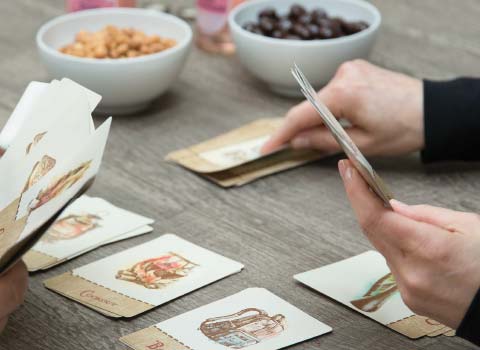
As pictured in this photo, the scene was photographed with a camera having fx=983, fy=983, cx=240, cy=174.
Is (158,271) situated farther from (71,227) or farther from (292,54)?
(292,54)

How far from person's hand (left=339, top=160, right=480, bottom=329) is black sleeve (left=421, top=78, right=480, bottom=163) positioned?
479 mm

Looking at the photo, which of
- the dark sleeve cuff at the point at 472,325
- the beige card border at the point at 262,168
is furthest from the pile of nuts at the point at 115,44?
the dark sleeve cuff at the point at 472,325

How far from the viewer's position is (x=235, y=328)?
111 cm

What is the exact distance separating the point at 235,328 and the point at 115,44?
764 millimetres

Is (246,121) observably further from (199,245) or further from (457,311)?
(457,311)

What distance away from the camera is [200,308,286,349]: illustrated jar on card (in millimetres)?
1086

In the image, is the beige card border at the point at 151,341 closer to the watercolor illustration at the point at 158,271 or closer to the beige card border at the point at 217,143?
the watercolor illustration at the point at 158,271

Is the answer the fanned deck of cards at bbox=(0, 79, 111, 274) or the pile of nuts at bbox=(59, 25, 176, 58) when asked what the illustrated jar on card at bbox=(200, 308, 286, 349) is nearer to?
the fanned deck of cards at bbox=(0, 79, 111, 274)

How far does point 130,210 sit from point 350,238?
32 centimetres

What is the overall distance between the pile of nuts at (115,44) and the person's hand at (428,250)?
751 mm

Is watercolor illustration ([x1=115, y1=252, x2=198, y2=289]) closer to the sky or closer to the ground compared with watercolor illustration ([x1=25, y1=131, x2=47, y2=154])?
closer to the ground

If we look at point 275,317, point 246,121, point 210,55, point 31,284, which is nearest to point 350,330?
point 275,317

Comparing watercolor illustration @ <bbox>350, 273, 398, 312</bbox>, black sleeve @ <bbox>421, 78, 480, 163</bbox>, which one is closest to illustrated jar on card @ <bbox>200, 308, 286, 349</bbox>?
watercolor illustration @ <bbox>350, 273, 398, 312</bbox>

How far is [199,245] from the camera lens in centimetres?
131
